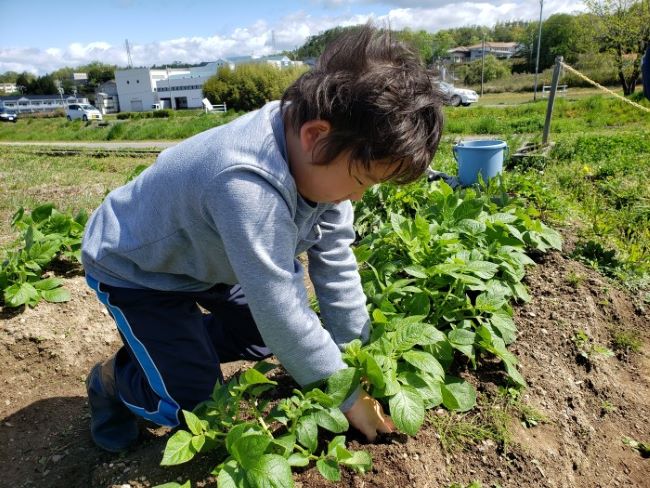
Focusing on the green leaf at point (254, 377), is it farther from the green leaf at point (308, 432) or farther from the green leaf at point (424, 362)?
the green leaf at point (424, 362)

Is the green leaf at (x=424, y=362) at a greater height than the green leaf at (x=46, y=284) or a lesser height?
→ greater

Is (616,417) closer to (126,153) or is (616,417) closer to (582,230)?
(582,230)

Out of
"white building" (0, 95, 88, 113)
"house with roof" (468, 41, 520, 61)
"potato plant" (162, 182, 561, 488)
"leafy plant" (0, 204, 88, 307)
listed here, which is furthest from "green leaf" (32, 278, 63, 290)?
"house with roof" (468, 41, 520, 61)

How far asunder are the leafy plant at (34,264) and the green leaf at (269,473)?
179 centimetres

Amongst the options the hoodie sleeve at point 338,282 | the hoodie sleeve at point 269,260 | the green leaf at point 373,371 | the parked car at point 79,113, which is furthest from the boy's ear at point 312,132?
the parked car at point 79,113

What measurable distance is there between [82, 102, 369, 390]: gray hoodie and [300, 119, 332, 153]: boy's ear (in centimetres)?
6

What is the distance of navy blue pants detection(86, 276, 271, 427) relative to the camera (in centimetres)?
163

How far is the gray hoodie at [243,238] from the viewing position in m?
1.25

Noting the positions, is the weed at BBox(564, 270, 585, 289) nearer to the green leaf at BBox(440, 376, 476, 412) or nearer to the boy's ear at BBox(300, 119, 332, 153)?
the green leaf at BBox(440, 376, 476, 412)

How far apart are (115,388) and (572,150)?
5863 mm

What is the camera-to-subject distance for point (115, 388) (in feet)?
→ 5.95

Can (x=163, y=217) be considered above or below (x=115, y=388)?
above

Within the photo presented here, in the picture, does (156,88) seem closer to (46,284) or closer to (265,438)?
(46,284)

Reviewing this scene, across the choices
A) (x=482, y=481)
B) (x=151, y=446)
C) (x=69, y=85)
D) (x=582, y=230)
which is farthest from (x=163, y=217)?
(x=69, y=85)
